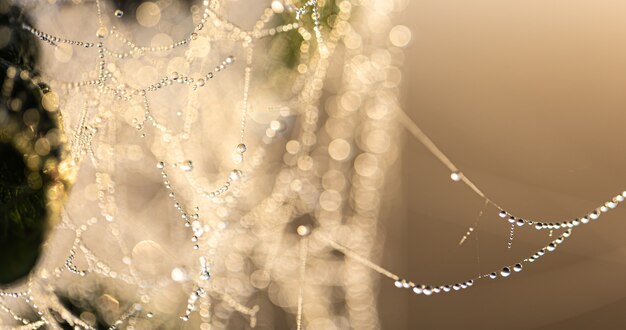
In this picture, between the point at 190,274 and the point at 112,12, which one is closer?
the point at 112,12

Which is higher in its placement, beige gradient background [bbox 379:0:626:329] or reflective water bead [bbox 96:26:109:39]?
beige gradient background [bbox 379:0:626:329]

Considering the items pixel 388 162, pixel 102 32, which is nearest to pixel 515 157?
pixel 388 162

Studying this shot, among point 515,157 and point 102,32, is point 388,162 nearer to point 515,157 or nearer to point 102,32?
point 515,157

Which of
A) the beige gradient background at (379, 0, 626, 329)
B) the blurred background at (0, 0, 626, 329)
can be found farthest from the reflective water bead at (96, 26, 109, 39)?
the beige gradient background at (379, 0, 626, 329)

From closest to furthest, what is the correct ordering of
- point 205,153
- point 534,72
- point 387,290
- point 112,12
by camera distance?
point 112,12 < point 534,72 < point 205,153 < point 387,290

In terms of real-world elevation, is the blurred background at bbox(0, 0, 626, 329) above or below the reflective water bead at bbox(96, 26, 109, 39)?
above

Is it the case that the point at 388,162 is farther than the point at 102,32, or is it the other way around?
the point at 388,162

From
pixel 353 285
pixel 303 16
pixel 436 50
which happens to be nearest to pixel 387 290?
pixel 353 285

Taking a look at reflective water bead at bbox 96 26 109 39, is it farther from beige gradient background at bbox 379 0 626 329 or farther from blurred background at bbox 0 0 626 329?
beige gradient background at bbox 379 0 626 329

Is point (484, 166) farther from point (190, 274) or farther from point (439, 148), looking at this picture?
point (190, 274)
